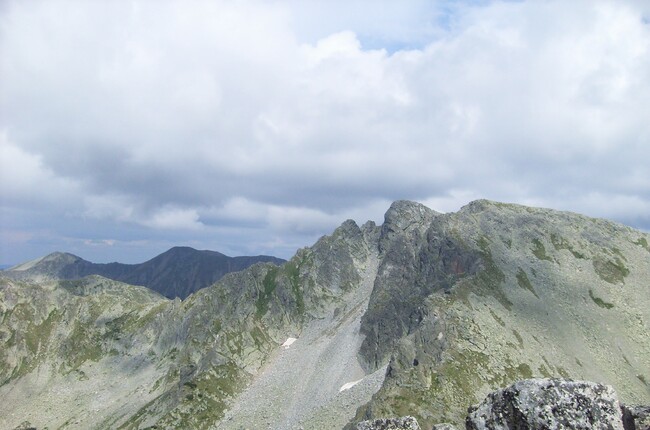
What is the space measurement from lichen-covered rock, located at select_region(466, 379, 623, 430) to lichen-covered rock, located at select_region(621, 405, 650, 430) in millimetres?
Result: 1626

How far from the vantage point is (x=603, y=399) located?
37.7ft

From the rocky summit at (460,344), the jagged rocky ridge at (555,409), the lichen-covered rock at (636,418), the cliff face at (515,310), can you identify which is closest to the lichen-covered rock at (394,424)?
the jagged rocky ridge at (555,409)

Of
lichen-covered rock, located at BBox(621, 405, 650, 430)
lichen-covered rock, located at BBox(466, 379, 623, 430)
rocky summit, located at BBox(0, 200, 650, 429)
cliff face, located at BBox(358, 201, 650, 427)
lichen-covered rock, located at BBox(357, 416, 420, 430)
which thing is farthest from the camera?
rocky summit, located at BBox(0, 200, 650, 429)

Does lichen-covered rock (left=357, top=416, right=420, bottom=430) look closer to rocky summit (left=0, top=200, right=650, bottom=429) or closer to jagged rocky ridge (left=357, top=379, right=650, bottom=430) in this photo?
jagged rocky ridge (left=357, top=379, right=650, bottom=430)

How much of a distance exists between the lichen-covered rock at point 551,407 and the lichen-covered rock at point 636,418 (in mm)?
1626

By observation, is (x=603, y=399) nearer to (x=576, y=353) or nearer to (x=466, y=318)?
(x=466, y=318)

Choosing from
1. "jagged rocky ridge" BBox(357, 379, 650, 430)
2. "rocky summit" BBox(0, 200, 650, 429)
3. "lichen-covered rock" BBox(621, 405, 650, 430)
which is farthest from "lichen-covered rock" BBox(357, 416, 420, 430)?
"rocky summit" BBox(0, 200, 650, 429)

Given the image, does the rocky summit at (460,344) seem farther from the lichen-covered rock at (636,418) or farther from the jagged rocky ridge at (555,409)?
the jagged rocky ridge at (555,409)

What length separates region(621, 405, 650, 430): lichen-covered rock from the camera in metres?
12.3

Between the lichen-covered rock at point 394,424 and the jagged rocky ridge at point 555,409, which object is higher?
the jagged rocky ridge at point 555,409

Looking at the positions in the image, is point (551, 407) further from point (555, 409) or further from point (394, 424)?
point (394, 424)

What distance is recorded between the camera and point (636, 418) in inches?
491

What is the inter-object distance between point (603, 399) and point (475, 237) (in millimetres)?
167541

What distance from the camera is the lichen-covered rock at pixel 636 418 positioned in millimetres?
12273
